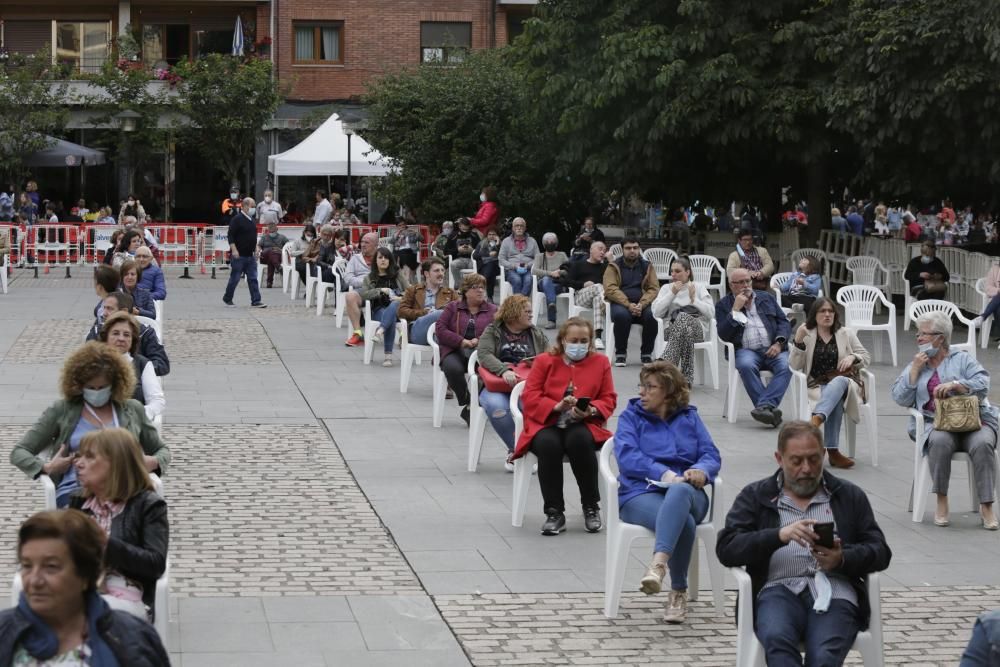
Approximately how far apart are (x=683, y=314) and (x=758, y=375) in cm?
210

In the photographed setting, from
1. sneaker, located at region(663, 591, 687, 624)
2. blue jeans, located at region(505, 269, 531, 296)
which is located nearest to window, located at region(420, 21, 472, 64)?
blue jeans, located at region(505, 269, 531, 296)

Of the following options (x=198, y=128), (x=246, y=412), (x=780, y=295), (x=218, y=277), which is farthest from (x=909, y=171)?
(x=198, y=128)

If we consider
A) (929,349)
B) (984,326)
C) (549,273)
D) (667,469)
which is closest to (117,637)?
(667,469)

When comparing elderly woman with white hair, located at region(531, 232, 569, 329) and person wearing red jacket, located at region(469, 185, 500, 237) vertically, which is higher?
person wearing red jacket, located at region(469, 185, 500, 237)

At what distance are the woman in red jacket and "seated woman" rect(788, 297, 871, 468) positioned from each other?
9.20 ft

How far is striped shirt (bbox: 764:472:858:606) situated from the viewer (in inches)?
244

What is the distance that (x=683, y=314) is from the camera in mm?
15836

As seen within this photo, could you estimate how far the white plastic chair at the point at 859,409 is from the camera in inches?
481

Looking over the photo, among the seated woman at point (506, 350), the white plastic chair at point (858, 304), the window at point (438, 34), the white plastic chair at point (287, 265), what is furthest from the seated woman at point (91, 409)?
the window at point (438, 34)

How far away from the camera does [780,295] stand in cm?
2008

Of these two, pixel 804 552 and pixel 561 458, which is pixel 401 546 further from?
pixel 804 552

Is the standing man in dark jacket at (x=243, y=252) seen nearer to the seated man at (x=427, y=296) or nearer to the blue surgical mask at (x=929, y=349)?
the seated man at (x=427, y=296)

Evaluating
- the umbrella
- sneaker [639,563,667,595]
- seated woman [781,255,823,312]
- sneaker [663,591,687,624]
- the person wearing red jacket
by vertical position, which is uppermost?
the umbrella

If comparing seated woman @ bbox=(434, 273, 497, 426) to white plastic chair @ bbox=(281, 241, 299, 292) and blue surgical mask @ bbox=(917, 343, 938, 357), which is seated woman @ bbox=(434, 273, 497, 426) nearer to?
blue surgical mask @ bbox=(917, 343, 938, 357)
